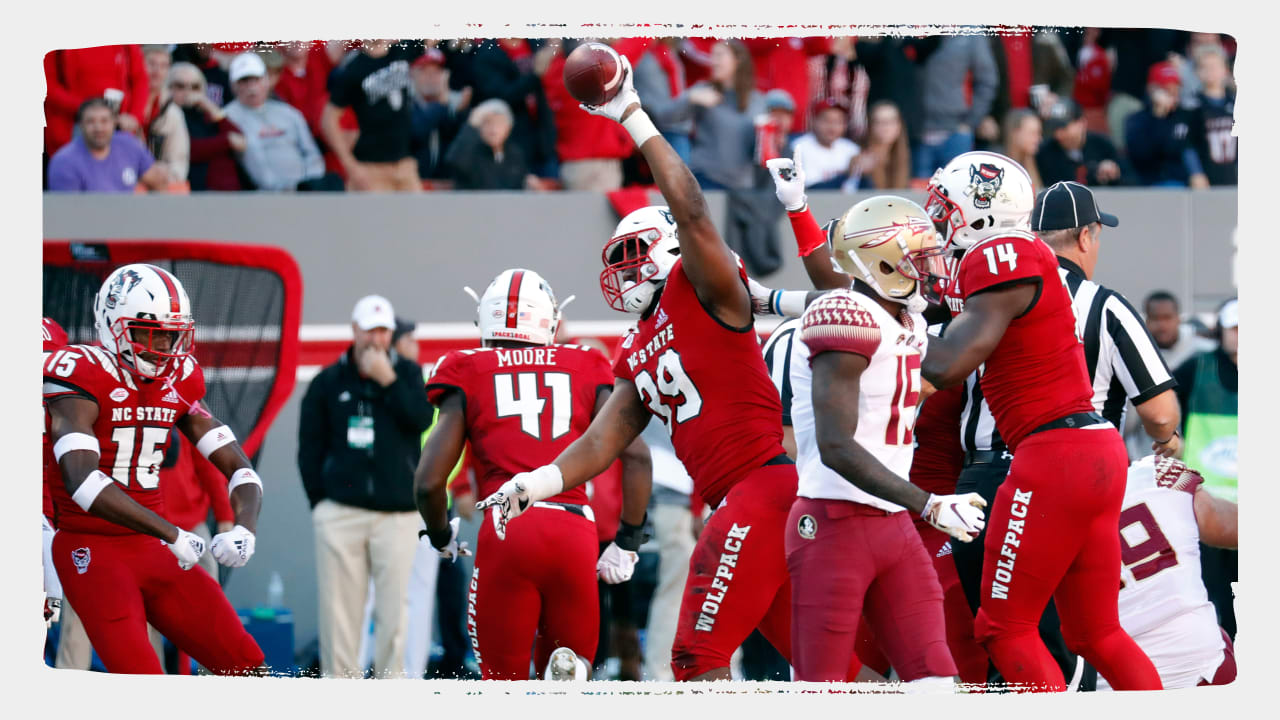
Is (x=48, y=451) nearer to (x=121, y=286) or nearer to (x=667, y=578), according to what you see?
(x=121, y=286)

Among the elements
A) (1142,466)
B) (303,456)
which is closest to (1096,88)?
(1142,466)

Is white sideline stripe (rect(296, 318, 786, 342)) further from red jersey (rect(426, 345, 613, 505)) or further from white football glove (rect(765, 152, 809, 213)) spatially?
white football glove (rect(765, 152, 809, 213))

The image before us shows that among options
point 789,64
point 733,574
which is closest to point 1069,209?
point 733,574

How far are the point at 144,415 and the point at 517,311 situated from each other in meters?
1.46

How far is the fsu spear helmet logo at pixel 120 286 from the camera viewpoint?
17.9 feet

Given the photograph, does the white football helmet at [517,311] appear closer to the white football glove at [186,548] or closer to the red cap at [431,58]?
the red cap at [431,58]

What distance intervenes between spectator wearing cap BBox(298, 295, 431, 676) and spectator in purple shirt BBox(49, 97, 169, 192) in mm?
1285

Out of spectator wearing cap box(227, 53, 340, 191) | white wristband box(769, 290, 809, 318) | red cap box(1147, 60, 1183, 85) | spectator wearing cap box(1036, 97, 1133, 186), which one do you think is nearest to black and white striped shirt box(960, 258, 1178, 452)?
white wristband box(769, 290, 809, 318)

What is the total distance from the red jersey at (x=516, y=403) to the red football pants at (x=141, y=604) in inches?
42.6

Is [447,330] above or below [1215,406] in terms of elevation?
above

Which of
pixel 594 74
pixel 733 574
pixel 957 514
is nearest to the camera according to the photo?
pixel 957 514

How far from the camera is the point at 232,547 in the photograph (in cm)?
525

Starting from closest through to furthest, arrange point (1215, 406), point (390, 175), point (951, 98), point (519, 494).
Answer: point (519, 494) < point (951, 98) < point (1215, 406) < point (390, 175)

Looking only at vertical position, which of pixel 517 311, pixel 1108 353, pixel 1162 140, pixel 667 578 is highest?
pixel 1162 140
